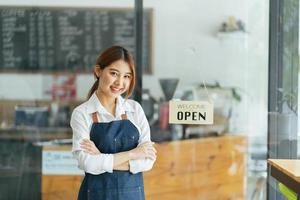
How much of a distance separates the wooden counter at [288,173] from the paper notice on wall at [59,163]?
5.28 feet

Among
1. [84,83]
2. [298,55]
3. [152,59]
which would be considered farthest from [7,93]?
[298,55]

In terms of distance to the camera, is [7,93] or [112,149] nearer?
[112,149]

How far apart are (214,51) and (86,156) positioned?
1.64 metres

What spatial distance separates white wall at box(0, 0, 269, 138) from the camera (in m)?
3.61

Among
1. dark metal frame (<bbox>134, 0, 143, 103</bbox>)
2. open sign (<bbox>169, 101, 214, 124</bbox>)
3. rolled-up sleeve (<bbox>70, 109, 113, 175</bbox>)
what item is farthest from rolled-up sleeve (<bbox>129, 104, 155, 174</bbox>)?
dark metal frame (<bbox>134, 0, 143, 103</bbox>)

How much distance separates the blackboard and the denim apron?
1.49 meters

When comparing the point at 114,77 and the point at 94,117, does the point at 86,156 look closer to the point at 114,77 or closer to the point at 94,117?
the point at 94,117

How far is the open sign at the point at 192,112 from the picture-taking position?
10.9 feet

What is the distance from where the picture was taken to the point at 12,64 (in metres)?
3.81

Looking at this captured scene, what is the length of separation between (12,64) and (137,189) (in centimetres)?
184

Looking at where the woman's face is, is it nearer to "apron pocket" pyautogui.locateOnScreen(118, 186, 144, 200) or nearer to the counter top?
"apron pocket" pyautogui.locateOnScreen(118, 186, 144, 200)

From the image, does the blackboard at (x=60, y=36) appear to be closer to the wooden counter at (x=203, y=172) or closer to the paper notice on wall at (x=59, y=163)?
the paper notice on wall at (x=59, y=163)

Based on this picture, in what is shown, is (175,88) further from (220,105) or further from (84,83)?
(84,83)

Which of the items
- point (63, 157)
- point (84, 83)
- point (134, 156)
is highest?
A: point (84, 83)
